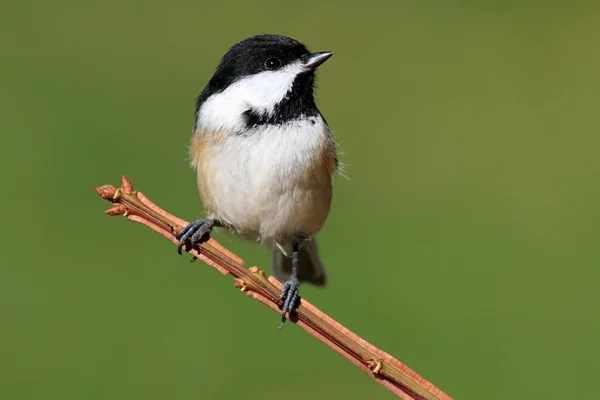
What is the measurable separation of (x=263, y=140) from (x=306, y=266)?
88cm

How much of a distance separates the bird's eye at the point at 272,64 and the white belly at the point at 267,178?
0.17m

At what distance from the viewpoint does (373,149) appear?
4562 millimetres

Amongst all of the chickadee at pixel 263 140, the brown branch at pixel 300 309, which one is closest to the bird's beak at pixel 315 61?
the chickadee at pixel 263 140

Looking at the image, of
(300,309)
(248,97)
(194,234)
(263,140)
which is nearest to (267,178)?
(263,140)

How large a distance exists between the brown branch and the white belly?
20.2 inches

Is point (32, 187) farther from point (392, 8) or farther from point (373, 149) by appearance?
point (392, 8)

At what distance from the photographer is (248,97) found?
238cm

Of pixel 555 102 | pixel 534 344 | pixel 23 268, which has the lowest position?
pixel 23 268

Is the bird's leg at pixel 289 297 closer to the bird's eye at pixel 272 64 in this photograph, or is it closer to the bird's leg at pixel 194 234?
the bird's leg at pixel 194 234

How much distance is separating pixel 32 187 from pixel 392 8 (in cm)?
264

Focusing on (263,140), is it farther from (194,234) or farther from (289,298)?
(289,298)

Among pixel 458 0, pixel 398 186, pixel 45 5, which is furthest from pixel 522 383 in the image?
pixel 45 5

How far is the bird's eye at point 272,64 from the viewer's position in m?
2.40

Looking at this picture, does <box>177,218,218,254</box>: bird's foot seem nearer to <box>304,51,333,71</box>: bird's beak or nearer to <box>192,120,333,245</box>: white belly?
<box>192,120,333,245</box>: white belly
